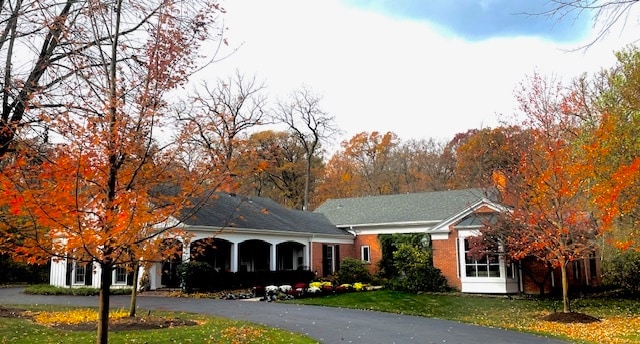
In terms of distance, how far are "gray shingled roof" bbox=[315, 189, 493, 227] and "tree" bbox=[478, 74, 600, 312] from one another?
33.2 feet

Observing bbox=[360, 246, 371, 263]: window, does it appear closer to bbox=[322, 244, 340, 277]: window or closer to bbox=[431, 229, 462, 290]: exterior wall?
bbox=[322, 244, 340, 277]: window

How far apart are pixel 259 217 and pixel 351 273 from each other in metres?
6.03

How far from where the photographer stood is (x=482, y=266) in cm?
2369

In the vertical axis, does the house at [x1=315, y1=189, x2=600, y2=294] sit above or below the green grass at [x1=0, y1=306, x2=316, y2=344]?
above

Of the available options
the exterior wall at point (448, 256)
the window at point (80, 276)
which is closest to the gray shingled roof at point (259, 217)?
the window at point (80, 276)

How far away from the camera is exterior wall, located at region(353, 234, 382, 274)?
30.5 meters

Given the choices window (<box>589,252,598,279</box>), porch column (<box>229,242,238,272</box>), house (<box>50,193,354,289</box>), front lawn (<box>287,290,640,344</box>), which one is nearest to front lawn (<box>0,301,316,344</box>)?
front lawn (<box>287,290,640,344</box>)

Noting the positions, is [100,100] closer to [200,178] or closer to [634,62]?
[200,178]

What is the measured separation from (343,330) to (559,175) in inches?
324

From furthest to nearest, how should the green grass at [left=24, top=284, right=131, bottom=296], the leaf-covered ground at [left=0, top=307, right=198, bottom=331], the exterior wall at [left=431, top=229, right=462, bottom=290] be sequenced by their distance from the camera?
1. the exterior wall at [left=431, top=229, right=462, bottom=290]
2. the green grass at [left=24, top=284, right=131, bottom=296]
3. the leaf-covered ground at [left=0, top=307, right=198, bottom=331]

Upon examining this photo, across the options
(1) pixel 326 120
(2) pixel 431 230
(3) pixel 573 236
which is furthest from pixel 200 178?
(1) pixel 326 120

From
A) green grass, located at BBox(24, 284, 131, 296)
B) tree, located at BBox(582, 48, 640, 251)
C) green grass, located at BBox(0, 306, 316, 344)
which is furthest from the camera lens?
green grass, located at BBox(24, 284, 131, 296)

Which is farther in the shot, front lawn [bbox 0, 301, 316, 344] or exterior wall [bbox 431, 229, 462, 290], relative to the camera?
exterior wall [bbox 431, 229, 462, 290]

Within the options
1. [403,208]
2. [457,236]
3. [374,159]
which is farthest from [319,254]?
[374,159]
